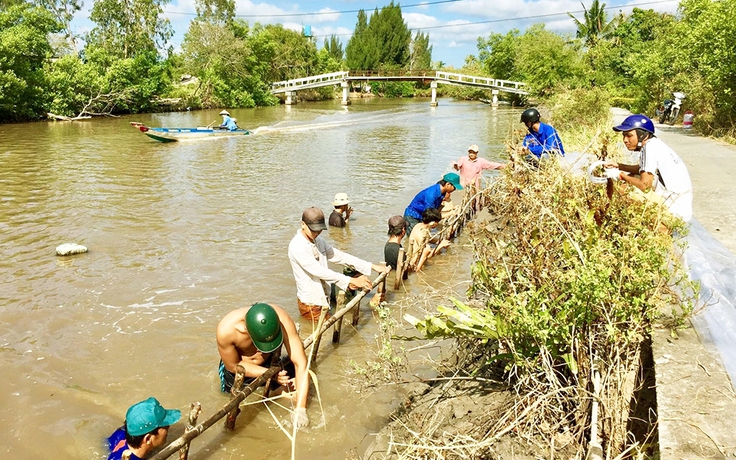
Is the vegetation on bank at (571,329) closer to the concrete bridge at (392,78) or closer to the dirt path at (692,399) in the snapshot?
the dirt path at (692,399)

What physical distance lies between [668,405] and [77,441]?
4.54m

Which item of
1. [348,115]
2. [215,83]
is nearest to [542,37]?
[348,115]

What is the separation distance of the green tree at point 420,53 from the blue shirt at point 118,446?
8149cm

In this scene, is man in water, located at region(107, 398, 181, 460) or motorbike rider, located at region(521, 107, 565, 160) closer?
man in water, located at region(107, 398, 181, 460)

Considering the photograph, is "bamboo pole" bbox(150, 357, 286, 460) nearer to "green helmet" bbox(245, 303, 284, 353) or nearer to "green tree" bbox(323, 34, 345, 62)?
"green helmet" bbox(245, 303, 284, 353)

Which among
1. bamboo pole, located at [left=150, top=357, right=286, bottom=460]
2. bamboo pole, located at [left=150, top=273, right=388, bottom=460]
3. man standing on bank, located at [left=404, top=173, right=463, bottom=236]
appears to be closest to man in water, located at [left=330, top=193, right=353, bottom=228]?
man standing on bank, located at [left=404, top=173, right=463, bottom=236]

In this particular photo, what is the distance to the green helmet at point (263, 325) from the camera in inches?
153

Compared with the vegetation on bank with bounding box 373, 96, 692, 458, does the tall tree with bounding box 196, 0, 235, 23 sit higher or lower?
higher

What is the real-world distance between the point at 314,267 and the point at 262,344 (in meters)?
1.67

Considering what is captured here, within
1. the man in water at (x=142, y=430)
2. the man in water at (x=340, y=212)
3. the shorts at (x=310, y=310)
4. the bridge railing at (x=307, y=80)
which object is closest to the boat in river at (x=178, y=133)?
the man in water at (x=340, y=212)

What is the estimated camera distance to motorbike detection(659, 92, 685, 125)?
18078 mm

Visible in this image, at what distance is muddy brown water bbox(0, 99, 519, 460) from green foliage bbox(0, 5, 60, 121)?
7.20m

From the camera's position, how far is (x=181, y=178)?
15.3 meters

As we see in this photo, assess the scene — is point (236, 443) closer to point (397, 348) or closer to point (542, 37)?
point (397, 348)
